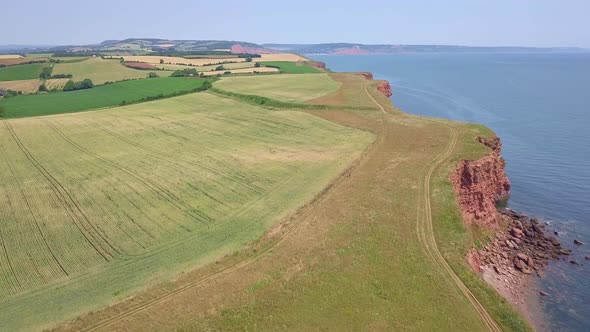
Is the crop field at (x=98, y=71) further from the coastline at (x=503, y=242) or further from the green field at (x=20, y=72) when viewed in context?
the coastline at (x=503, y=242)

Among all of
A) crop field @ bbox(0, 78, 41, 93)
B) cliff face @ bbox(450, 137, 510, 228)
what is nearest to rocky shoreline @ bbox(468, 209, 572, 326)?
cliff face @ bbox(450, 137, 510, 228)

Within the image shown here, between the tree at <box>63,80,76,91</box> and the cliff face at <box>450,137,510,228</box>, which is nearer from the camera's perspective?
the cliff face at <box>450,137,510,228</box>

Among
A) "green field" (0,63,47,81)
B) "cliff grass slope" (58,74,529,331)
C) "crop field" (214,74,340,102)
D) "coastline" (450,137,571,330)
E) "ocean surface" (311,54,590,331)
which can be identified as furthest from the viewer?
"green field" (0,63,47,81)

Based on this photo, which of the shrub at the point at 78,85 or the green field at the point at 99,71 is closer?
the shrub at the point at 78,85

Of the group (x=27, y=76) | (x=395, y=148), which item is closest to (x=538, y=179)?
(x=395, y=148)

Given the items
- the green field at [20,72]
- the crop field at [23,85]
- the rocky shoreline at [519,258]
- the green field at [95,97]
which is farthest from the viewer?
the green field at [20,72]

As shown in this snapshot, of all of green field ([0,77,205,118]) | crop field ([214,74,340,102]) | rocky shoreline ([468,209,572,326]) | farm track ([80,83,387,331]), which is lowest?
rocky shoreline ([468,209,572,326])

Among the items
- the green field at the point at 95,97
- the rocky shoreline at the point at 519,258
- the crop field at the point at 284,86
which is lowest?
the rocky shoreline at the point at 519,258

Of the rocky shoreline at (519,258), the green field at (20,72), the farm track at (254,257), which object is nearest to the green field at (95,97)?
the green field at (20,72)

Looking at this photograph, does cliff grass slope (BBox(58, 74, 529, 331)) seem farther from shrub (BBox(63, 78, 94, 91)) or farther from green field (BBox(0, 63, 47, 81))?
green field (BBox(0, 63, 47, 81))
